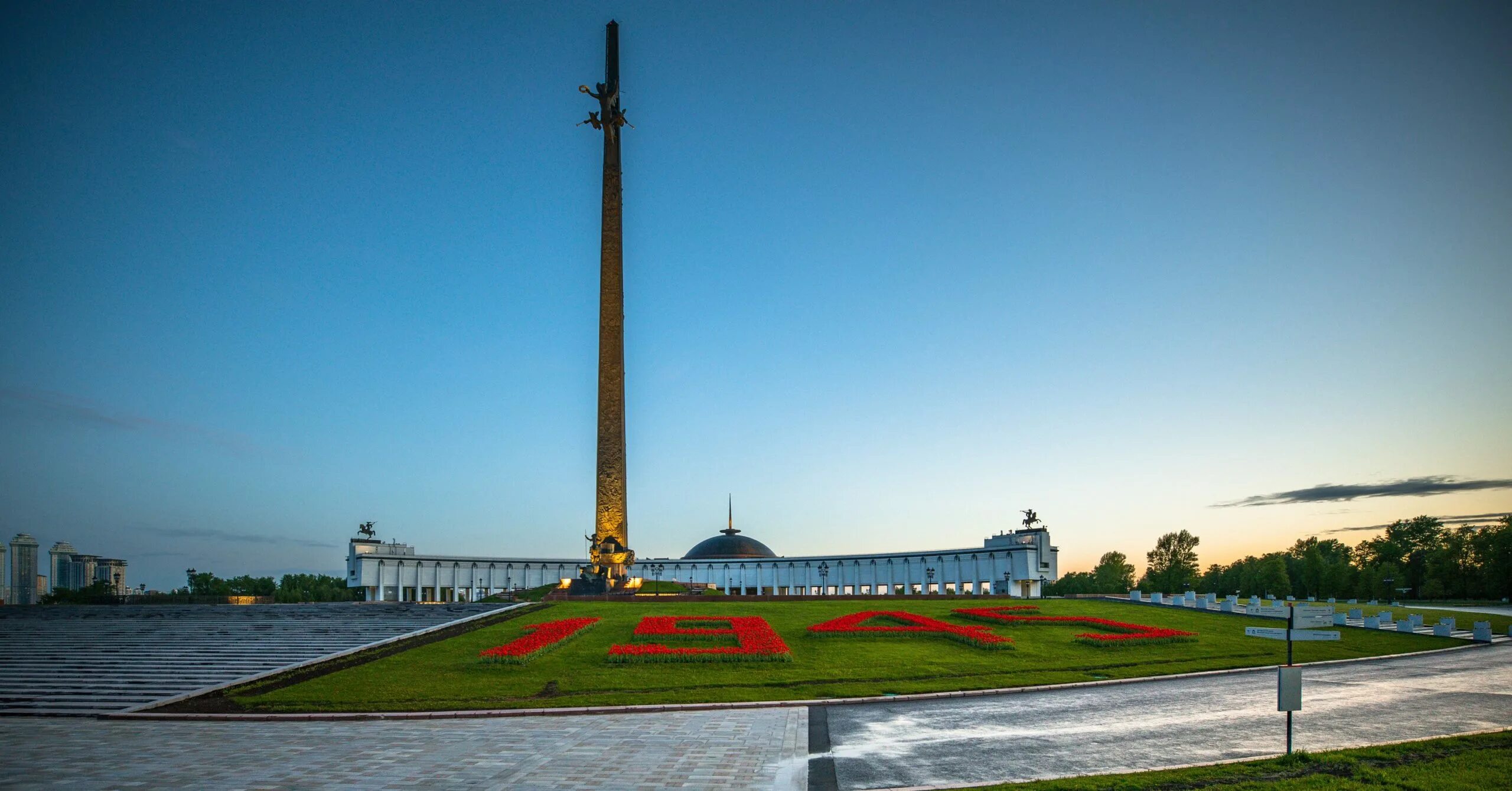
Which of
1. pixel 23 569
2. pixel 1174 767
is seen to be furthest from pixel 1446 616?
pixel 23 569

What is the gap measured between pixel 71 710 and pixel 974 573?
72.1 metres

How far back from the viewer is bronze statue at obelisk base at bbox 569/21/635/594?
49.5 m

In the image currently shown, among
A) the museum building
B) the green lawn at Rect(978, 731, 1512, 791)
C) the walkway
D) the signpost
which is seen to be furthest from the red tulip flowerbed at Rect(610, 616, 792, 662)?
the museum building

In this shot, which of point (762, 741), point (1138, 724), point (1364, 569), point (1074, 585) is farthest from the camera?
point (1074, 585)

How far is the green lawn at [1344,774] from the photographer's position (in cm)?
1074

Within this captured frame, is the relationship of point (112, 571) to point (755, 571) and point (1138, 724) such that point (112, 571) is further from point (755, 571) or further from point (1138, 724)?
point (1138, 724)

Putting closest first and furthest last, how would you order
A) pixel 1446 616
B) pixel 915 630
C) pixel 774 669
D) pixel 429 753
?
pixel 429 753
pixel 774 669
pixel 915 630
pixel 1446 616

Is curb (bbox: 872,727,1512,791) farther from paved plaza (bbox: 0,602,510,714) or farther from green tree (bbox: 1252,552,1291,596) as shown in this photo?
green tree (bbox: 1252,552,1291,596)

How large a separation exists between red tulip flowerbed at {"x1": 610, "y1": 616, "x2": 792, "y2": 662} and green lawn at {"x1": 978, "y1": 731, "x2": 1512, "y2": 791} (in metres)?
13.8

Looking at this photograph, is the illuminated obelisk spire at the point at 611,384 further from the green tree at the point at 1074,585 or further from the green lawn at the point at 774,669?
the green tree at the point at 1074,585

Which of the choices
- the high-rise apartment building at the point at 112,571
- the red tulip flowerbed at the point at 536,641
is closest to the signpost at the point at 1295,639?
the red tulip flowerbed at the point at 536,641

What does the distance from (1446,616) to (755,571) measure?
61.2 meters

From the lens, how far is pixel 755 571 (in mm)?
92312

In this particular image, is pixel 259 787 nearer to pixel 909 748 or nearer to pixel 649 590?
pixel 909 748
